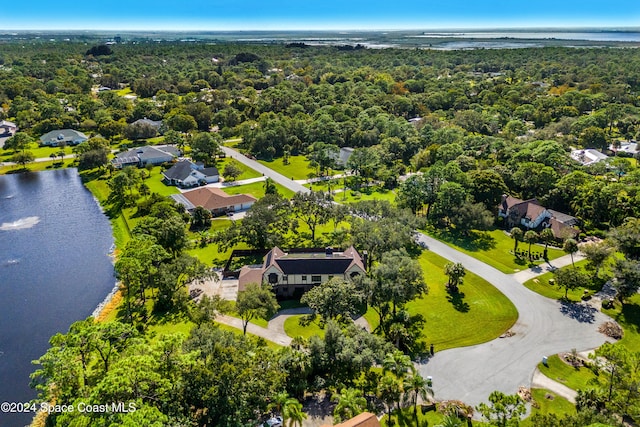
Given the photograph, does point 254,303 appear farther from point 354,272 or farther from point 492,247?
point 492,247

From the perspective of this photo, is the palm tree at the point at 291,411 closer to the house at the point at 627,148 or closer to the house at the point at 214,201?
the house at the point at 214,201

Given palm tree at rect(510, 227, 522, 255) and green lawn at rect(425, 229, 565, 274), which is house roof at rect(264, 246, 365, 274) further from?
palm tree at rect(510, 227, 522, 255)

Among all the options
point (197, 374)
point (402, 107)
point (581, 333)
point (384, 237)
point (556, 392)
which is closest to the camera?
point (197, 374)

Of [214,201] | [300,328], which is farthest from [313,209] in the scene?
[300,328]

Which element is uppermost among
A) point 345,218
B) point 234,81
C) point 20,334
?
point 234,81

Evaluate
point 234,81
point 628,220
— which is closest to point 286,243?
point 628,220

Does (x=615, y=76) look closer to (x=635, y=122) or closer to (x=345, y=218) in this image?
(x=635, y=122)

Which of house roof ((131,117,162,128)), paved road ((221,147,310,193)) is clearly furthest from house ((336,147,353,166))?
house roof ((131,117,162,128))
